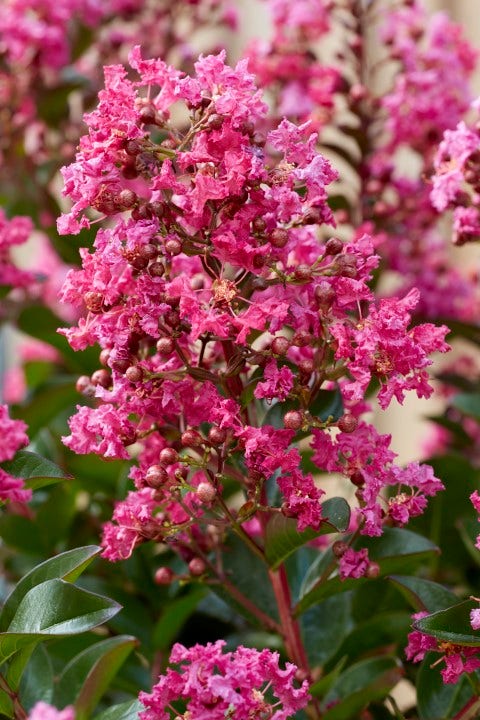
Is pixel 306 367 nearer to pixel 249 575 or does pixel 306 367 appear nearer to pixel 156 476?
pixel 156 476

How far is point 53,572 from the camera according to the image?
0.77m

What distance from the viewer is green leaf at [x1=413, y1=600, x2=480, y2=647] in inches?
27.5

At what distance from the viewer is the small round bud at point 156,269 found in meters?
0.75

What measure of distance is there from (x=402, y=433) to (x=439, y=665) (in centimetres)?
157

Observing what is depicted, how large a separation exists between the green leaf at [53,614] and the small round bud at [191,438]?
13 centimetres

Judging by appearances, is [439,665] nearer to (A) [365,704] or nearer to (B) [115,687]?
Result: (A) [365,704]

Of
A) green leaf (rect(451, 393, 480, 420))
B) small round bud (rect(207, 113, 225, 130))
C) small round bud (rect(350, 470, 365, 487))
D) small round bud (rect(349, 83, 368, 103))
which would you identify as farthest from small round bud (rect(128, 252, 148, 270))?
small round bud (rect(349, 83, 368, 103))

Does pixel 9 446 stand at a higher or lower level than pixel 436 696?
higher

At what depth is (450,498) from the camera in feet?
3.90

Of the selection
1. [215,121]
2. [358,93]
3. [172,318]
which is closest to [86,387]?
[172,318]

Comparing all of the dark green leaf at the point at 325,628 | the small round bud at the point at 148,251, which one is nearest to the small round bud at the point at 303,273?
the small round bud at the point at 148,251

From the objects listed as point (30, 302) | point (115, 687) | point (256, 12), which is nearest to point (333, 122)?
point (30, 302)

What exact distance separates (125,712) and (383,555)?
25cm

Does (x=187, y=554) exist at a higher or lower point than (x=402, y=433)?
higher
